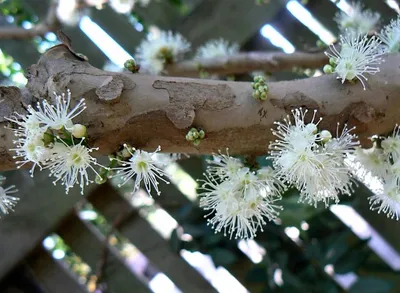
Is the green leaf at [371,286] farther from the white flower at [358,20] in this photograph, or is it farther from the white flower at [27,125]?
the white flower at [27,125]

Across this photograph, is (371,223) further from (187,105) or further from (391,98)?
(187,105)

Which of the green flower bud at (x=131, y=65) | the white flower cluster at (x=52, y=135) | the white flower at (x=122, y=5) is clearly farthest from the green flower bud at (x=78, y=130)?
the white flower at (x=122, y=5)

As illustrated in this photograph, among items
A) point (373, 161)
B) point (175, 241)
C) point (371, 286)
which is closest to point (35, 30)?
point (175, 241)

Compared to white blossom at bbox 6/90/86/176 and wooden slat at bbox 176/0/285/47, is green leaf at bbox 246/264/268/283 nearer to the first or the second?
wooden slat at bbox 176/0/285/47

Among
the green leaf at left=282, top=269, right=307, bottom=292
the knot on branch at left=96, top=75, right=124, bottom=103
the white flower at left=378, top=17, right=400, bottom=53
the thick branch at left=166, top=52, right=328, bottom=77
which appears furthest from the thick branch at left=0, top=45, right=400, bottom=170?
the green leaf at left=282, top=269, right=307, bottom=292

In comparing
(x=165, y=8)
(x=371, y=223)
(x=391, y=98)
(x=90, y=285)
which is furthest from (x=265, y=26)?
(x=90, y=285)

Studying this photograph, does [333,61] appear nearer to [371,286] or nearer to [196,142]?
[196,142]
